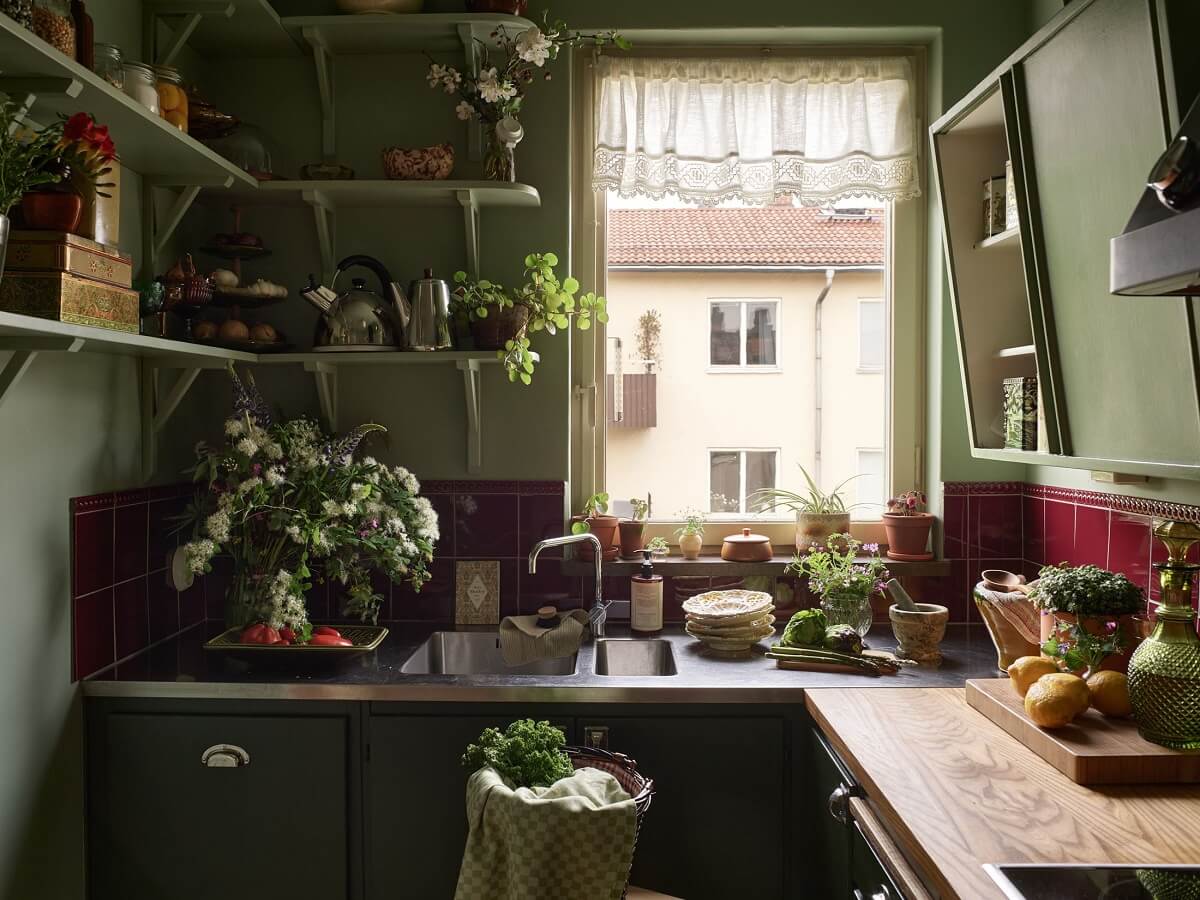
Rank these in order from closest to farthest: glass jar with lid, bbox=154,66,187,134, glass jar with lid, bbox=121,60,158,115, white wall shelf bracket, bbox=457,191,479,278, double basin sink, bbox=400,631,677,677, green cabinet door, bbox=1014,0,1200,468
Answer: green cabinet door, bbox=1014,0,1200,468 → glass jar with lid, bbox=121,60,158,115 → glass jar with lid, bbox=154,66,187,134 → double basin sink, bbox=400,631,677,677 → white wall shelf bracket, bbox=457,191,479,278

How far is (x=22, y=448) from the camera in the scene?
195cm

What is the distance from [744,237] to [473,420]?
1.00 m

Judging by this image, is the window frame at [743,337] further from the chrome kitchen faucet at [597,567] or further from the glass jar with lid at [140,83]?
the glass jar with lid at [140,83]

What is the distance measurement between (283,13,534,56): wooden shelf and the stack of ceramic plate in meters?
1.62

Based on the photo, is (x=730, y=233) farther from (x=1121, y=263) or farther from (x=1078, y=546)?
(x=1121, y=263)

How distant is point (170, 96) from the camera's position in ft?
7.18

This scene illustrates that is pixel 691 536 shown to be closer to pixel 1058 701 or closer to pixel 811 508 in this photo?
pixel 811 508

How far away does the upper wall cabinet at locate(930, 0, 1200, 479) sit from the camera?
1501 mm

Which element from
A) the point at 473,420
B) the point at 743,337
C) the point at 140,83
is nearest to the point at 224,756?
the point at 473,420

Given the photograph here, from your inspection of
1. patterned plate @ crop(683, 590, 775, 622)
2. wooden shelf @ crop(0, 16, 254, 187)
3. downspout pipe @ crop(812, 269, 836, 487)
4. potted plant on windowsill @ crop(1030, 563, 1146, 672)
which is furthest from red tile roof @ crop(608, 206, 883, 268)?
potted plant on windowsill @ crop(1030, 563, 1146, 672)

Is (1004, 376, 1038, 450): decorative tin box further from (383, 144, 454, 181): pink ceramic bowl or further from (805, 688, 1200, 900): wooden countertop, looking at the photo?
(383, 144, 454, 181): pink ceramic bowl

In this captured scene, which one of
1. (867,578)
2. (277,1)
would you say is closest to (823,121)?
(867,578)

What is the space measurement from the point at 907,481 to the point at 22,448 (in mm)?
2327

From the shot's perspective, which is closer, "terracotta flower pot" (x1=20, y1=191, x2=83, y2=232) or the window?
"terracotta flower pot" (x1=20, y1=191, x2=83, y2=232)
